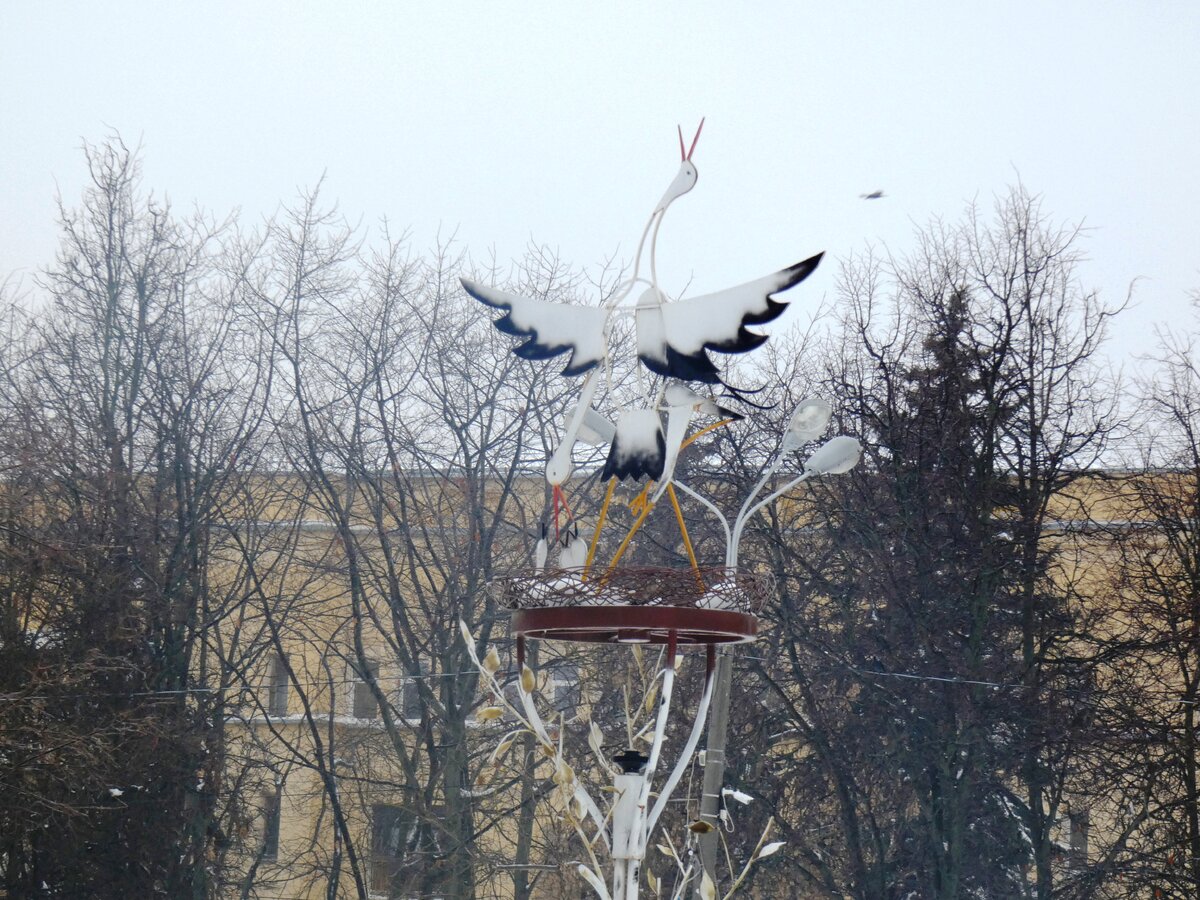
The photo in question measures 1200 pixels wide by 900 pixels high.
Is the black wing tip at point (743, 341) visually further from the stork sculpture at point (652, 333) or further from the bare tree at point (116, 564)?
the bare tree at point (116, 564)

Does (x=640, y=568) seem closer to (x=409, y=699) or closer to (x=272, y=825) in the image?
(x=409, y=699)

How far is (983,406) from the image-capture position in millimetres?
19109

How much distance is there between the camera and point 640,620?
21.3 feet

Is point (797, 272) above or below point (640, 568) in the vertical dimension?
above

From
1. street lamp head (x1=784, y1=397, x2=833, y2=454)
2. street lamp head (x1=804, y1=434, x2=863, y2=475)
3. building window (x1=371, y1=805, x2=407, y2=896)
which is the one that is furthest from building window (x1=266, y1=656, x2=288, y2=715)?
street lamp head (x1=804, y1=434, x2=863, y2=475)

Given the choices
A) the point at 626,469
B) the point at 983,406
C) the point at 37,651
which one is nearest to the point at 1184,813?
the point at 983,406

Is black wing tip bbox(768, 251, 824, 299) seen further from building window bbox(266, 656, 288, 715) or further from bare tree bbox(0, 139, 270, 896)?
building window bbox(266, 656, 288, 715)

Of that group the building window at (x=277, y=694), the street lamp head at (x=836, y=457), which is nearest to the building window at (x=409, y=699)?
the building window at (x=277, y=694)

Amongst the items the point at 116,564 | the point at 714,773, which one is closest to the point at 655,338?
the point at 714,773

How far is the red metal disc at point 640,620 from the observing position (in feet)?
21.3

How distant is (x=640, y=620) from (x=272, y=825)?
57.4 feet

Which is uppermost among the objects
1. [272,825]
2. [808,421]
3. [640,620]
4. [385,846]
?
[808,421]

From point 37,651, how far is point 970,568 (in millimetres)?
11936

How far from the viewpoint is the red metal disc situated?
649cm
